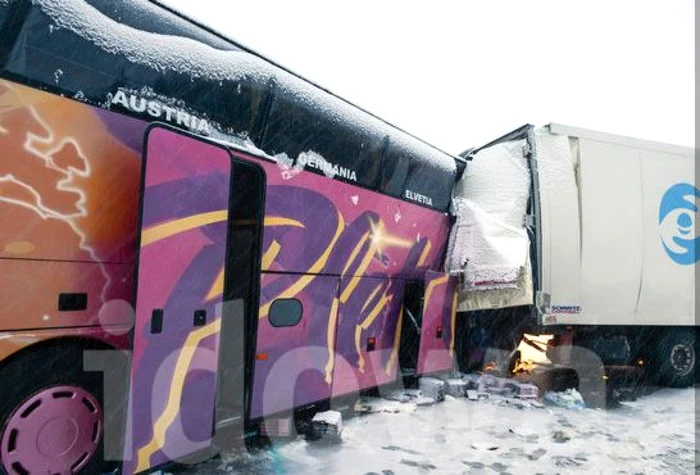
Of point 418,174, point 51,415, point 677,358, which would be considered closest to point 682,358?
point 677,358

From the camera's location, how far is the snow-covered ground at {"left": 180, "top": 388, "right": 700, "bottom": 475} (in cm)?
439

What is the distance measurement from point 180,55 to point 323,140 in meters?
1.82

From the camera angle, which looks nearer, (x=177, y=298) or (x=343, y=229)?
(x=177, y=298)

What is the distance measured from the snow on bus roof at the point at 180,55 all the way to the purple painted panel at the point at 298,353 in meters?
1.85

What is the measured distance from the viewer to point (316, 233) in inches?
202

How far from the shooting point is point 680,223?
8172mm

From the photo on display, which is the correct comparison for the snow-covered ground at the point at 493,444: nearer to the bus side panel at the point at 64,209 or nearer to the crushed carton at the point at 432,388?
the crushed carton at the point at 432,388

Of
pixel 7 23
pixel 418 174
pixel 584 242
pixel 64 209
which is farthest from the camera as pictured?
pixel 584 242

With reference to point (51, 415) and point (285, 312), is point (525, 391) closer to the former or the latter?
point (285, 312)

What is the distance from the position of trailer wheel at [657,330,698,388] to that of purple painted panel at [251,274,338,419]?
6.40 metres

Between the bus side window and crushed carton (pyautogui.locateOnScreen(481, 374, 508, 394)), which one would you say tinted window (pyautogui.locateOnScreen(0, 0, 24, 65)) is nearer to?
the bus side window

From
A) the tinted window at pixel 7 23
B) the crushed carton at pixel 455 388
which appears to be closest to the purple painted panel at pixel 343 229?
the crushed carton at pixel 455 388

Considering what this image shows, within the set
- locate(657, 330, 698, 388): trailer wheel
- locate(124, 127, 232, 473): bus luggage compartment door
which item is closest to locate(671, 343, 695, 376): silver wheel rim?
locate(657, 330, 698, 388): trailer wheel

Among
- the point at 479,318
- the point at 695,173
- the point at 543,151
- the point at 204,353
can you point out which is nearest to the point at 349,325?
the point at 204,353
